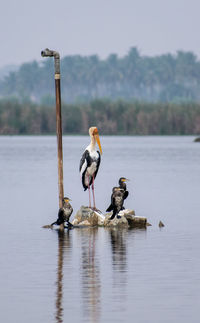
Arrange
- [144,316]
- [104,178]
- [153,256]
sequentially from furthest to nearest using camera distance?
1. [104,178]
2. [153,256]
3. [144,316]

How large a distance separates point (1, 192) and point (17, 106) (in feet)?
282

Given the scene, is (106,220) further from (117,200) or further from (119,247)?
(119,247)

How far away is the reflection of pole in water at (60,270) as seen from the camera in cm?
1198

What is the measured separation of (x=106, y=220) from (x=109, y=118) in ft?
326

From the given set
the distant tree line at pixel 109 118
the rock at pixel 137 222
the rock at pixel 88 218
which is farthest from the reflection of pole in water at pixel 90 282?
the distant tree line at pixel 109 118

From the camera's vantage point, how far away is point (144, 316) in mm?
11812

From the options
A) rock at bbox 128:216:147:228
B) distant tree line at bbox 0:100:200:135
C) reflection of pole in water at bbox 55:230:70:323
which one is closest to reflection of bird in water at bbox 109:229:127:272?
rock at bbox 128:216:147:228

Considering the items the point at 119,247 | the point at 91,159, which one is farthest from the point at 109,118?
the point at 119,247

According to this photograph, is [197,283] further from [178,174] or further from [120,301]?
[178,174]

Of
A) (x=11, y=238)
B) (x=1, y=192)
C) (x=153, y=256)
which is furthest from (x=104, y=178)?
(x=153, y=256)

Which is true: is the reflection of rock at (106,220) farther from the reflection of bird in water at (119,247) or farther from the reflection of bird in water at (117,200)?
the reflection of bird in water at (119,247)

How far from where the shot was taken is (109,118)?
121 meters

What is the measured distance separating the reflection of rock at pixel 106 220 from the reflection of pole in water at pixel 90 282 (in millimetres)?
2364

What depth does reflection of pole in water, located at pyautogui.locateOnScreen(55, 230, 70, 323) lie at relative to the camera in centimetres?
1198
